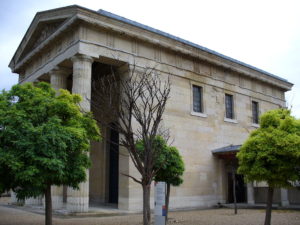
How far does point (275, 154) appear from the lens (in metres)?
13.3

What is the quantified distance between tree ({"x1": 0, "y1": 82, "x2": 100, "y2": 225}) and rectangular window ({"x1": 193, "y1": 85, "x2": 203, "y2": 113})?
1482cm

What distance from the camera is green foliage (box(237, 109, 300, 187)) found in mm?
13172

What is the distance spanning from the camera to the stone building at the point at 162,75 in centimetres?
2180

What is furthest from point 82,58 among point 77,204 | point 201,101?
point 201,101

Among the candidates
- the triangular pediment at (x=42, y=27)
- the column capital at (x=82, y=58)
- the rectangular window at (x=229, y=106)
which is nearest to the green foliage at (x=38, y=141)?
the column capital at (x=82, y=58)

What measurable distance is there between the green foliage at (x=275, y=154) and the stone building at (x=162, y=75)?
9.47m

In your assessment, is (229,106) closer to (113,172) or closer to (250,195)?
(250,195)

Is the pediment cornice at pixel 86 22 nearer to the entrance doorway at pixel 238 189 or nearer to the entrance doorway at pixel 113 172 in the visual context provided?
the entrance doorway at pixel 113 172

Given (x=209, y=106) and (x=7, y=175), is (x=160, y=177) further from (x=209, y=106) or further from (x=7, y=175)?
(x=209, y=106)

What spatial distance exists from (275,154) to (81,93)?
38.6 feet

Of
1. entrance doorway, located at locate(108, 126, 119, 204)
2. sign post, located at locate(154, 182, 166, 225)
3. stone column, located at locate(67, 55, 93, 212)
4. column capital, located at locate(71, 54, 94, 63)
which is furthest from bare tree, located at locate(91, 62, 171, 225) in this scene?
entrance doorway, located at locate(108, 126, 119, 204)

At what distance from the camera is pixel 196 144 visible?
1059 inches

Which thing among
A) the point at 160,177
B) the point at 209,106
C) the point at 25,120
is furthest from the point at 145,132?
the point at 209,106

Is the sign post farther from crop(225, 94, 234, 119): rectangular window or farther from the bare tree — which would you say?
crop(225, 94, 234, 119): rectangular window
